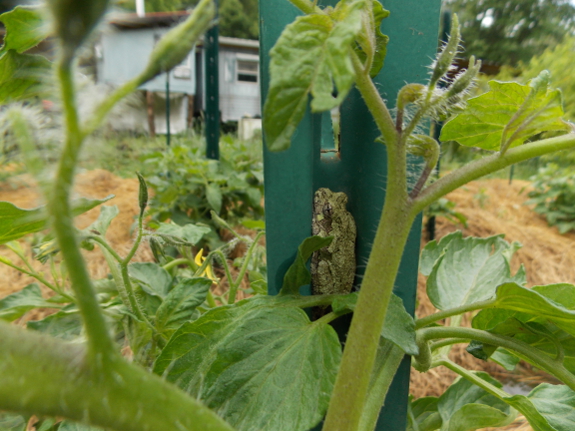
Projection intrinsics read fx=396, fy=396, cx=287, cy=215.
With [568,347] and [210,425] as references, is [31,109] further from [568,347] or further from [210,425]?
[568,347]

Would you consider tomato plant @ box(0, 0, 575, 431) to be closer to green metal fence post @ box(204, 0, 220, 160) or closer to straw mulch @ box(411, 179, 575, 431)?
straw mulch @ box(411, 179, 575, 431)

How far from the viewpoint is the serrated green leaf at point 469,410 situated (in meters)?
0.52

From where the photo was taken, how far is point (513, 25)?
1616 centimetres

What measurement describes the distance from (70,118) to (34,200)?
0.06 meters

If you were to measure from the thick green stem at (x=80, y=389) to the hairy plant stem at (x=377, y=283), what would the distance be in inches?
6.4

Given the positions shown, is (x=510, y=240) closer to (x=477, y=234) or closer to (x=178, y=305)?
(x=477, y=234)

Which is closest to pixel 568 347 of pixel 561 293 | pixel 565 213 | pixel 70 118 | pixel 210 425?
pixel 561 293

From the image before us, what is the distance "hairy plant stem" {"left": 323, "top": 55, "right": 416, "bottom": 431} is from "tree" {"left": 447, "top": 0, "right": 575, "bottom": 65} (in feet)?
55.6

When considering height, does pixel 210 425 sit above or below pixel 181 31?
below

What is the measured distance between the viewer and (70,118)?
0.17m

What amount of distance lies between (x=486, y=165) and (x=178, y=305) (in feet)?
1.21

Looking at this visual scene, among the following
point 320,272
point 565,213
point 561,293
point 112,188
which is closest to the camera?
point 561,293

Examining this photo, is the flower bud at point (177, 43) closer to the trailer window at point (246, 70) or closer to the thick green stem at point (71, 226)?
the thick green stem at point (71, 226)

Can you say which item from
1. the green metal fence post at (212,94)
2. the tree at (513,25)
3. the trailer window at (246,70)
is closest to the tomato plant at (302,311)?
the green metal fence post at (212,94)
